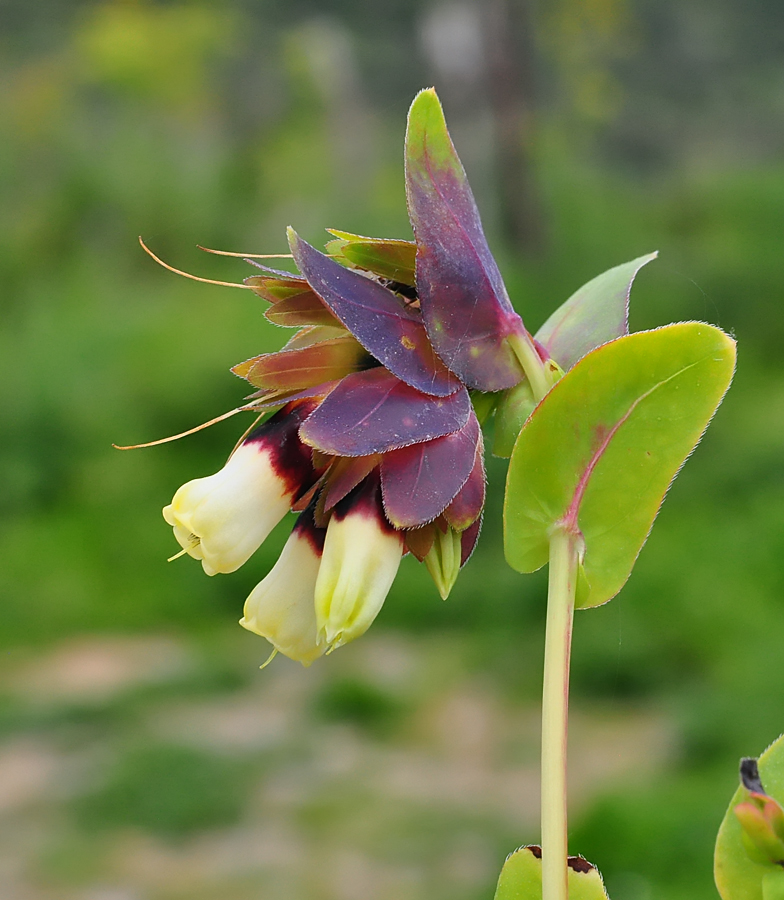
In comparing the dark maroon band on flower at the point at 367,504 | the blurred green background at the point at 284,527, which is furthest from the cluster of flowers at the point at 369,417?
the blurred green background at the point at 284,527

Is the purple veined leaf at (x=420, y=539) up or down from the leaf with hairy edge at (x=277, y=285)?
down

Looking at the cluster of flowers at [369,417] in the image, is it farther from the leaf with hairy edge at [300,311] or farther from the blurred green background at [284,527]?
the blurred green background at [284,527]

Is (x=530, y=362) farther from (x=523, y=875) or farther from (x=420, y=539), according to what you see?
(x=523, y=875)

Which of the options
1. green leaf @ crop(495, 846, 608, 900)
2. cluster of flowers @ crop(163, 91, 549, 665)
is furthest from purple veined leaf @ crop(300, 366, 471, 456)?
green leaf @ crop(495, 846, 608, 900)

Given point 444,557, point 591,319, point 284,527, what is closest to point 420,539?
point 444,557

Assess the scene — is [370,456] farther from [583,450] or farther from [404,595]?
[404,595]

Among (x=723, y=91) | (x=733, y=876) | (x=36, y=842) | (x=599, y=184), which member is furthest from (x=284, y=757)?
(x=723, y=91)

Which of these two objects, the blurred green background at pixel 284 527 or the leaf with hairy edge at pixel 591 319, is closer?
the leaf with hairy edge at pixel 591 319
